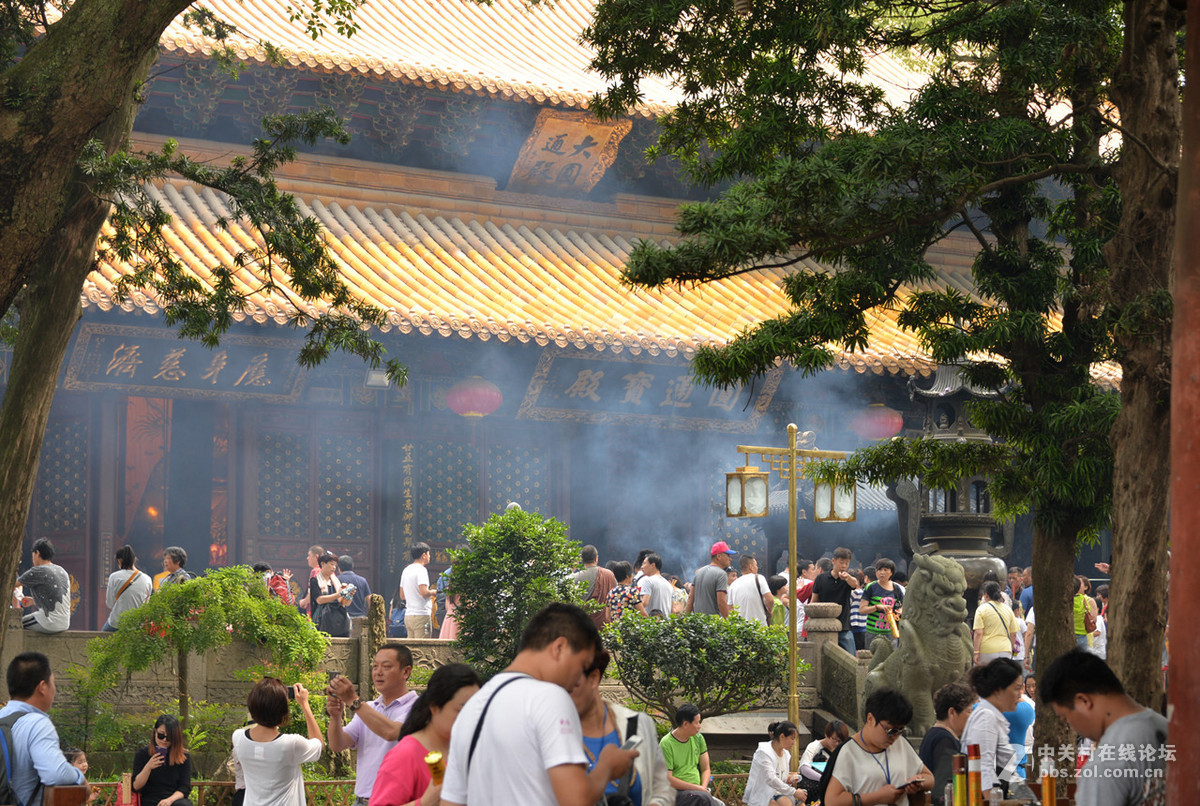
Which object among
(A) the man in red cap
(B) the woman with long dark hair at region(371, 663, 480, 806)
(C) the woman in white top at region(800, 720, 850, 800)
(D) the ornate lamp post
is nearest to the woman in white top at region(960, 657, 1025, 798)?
(C) the woman in white top at region(800, 720, 850, 800)

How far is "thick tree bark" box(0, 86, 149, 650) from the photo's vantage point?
7324mm

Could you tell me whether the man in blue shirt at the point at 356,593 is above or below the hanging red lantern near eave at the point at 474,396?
below

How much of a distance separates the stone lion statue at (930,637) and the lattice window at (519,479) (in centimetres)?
557

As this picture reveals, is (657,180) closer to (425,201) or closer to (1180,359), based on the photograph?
(425,201)

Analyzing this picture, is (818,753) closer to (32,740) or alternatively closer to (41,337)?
(32,740)

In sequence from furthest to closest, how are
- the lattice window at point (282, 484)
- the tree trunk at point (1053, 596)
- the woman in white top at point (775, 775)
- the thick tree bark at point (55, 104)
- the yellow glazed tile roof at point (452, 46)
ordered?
the lattice window at point (282, 484) < the yellow glazed tile roof at point (452, 46) < the woman in white top at point (775, 775) < the tree trunk at point (1053, 596) < the thick tree bark at point (55, 104)

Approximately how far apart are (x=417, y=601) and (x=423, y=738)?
28.1 feet

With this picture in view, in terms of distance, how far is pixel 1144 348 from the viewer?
5633 mm

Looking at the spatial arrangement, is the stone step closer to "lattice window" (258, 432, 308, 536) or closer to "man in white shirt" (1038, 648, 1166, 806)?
"lattice window" (258, 432, 308, 536)

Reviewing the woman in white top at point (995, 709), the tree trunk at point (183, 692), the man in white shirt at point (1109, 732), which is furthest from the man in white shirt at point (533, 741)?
the tree trunk at point (183, 692)

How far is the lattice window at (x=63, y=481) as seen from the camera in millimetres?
13539

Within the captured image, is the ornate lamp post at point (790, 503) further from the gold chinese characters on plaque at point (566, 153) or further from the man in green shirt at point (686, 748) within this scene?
the gold chinese characters on plaque at point (566, 153)

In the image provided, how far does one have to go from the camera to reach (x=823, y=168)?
588cm

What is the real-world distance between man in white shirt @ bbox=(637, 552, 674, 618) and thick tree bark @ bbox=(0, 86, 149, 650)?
6.00 metres
